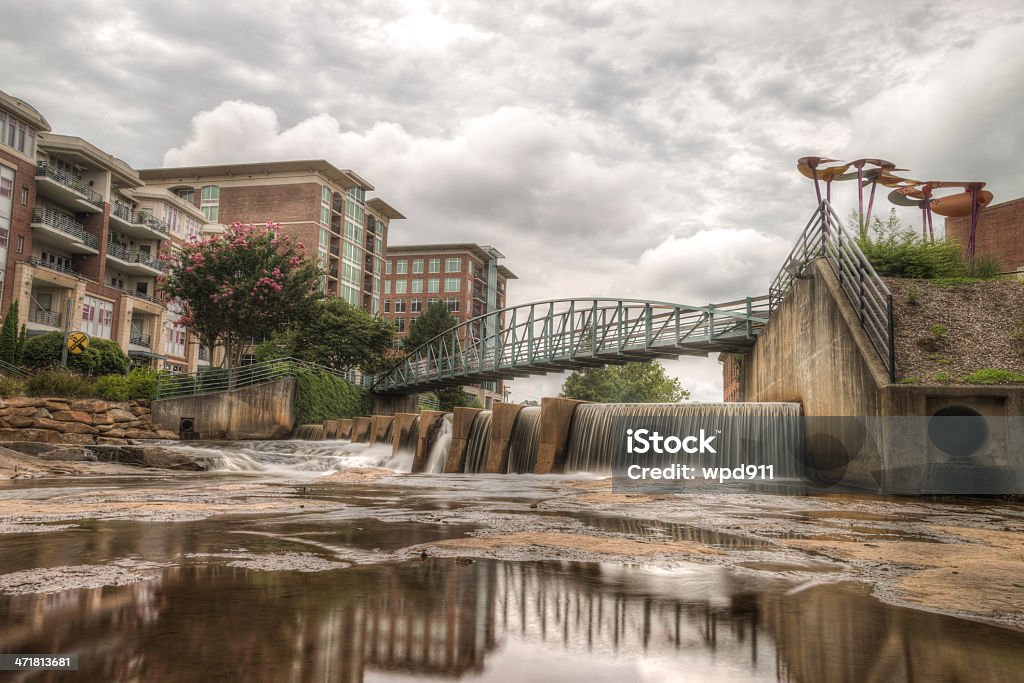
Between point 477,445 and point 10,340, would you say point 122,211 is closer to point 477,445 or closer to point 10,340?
point 10,340

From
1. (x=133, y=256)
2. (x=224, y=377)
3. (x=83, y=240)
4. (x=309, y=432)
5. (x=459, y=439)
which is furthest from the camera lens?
(x=133, y=256)

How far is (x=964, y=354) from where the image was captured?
12148 mm

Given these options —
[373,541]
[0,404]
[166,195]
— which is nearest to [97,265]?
[166,195]

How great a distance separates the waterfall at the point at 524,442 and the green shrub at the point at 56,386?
63.4 ft

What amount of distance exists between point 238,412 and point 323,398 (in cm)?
569

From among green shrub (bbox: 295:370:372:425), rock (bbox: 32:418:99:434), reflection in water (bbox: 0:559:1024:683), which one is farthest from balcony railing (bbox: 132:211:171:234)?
reflection in water (bbox: 0:559:1024:683)

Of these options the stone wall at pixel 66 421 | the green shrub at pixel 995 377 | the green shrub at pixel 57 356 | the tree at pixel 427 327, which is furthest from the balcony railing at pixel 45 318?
the green shrub at pixel 995 377

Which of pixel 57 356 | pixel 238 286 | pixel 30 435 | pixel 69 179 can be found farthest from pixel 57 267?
pixel 30 435

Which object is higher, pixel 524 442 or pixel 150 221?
pixel 150 221

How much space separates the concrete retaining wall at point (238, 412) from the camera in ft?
104

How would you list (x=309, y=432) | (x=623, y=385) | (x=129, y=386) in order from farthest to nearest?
1. (x=623, y=385)
2. (x=309, y=432)
3. (x=129, y=386)

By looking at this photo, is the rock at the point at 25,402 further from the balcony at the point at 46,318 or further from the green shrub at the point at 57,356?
the balcony at the point at 46,318

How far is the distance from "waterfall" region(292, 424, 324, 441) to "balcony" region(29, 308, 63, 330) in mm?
23215

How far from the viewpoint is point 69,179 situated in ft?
160
